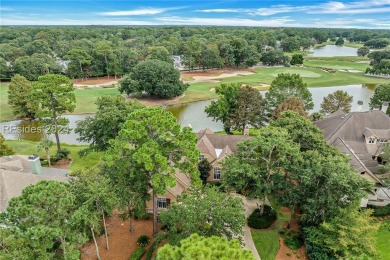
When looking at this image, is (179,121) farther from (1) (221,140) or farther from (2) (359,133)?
(2) (359,133)

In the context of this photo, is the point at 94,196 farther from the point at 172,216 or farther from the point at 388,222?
the point at 388,222

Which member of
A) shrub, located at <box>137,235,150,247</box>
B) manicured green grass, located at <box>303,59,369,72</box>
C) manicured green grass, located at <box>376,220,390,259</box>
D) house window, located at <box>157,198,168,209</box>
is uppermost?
manicured green grass, located at <box>303,59,369,72</box>

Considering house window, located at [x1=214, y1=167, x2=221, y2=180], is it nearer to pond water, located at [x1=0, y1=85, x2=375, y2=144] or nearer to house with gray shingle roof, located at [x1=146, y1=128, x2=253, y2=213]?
house with gray shingle roof, located at [x1=146, y1=128, x2=253, y2=213]

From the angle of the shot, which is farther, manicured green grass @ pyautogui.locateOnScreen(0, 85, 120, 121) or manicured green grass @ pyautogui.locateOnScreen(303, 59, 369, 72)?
manicured green grass @ pyautogui.locateOnScreen(303, 59, 369, 72)

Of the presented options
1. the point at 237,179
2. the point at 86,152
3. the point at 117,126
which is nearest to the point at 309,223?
the point at 237,179

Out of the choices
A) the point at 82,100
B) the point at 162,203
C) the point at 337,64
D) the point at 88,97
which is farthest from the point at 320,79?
the point at 162,203

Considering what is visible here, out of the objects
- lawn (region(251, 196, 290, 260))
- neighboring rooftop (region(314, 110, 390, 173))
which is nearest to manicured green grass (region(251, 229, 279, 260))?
lawn (region(251, 196, 290, 260))

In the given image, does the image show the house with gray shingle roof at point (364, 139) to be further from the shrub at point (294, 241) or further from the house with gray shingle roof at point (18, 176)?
the house with gray shingle roof at point (18, 176)
